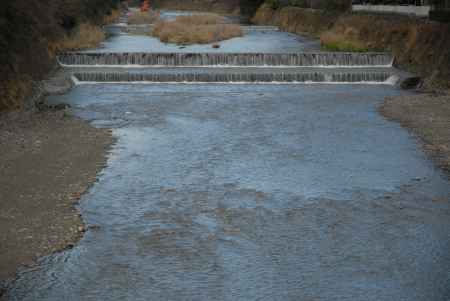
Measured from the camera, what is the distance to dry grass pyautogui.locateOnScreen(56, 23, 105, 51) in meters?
38.0

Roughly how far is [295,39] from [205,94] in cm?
2180

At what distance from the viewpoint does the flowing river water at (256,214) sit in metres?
11.2

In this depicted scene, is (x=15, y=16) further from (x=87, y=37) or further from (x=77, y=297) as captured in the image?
(x=77, y=297)

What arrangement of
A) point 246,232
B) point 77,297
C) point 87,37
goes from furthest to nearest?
1. point 87,37
2. point 246,232
3. point 77,297

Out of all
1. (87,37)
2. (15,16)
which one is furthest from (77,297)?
(87,37)

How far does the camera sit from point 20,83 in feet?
83.3

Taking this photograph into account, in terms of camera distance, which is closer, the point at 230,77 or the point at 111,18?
the point at 230,77

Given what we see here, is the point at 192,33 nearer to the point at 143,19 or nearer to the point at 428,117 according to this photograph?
the point at 143,19

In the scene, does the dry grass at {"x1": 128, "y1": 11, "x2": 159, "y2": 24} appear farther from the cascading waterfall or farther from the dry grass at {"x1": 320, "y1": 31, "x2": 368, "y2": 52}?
the cascading waterfall

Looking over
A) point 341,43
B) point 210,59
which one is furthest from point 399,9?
point 210,59

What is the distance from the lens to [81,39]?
133ft

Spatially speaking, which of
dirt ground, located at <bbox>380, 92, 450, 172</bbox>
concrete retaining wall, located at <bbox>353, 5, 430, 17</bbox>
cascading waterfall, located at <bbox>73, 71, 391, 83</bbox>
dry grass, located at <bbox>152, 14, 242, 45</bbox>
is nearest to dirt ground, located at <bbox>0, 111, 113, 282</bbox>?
cascading waterfall, located at <bbox>73, 71, 391, 83</bbox>

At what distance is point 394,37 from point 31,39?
18.9 m

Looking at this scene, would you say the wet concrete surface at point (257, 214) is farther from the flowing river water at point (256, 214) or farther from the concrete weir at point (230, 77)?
the concrete weir at point (230, 77)
